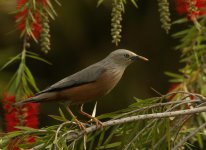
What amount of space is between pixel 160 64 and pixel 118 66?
5.32m

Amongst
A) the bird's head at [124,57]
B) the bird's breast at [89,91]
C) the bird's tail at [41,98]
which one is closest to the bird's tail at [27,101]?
the bird's tail at [41,98]

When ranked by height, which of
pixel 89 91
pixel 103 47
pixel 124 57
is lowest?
pixel 89 91

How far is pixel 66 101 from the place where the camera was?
534cm

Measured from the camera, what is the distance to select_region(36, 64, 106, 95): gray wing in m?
5.18

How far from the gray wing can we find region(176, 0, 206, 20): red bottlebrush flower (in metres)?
0.88

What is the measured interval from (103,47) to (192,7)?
6639 millimetres

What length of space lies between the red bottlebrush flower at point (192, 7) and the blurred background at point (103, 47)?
5.07 metres

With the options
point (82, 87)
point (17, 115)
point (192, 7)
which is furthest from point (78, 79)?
point (192, 7)

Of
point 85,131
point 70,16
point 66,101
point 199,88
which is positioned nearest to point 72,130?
point 85,131

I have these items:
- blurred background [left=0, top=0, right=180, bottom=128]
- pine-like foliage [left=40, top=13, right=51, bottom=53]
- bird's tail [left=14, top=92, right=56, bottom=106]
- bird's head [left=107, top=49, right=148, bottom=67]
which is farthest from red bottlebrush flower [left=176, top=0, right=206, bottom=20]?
blurred background [left=0, top=0, right=180, bottom=128]

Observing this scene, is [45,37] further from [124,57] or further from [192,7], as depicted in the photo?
[124,57]

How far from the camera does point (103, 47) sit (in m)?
10.9

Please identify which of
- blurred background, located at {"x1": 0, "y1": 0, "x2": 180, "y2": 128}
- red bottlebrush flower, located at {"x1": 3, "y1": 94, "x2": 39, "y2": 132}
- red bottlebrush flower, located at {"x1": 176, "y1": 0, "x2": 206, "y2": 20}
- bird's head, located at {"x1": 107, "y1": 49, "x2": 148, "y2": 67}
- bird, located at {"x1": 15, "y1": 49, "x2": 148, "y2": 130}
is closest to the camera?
red bottlebrush flower, located at {"x1": 176, "y1": 0, "x2": 206, "y2": 20}

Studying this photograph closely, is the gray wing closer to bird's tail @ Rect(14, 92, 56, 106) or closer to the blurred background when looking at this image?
bird's tail @ Rect(14, 92, 56, 106)
